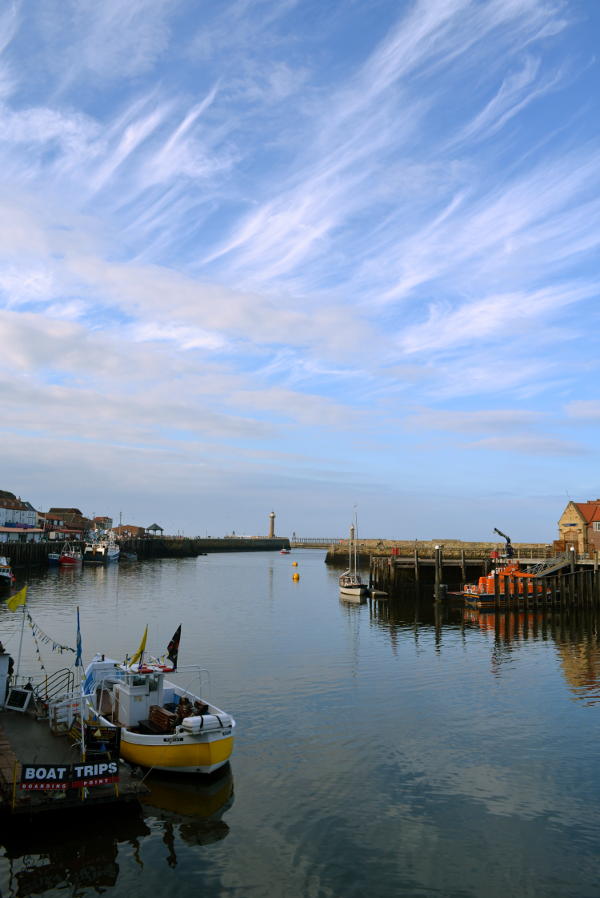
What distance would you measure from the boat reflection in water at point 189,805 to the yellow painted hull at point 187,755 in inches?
17.4

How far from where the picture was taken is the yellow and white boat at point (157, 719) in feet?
70.8

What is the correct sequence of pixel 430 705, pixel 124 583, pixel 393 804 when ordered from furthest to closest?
pixel 124 583, pixel 430 705, pixel 393 804

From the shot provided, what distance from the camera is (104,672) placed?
27.4 metres

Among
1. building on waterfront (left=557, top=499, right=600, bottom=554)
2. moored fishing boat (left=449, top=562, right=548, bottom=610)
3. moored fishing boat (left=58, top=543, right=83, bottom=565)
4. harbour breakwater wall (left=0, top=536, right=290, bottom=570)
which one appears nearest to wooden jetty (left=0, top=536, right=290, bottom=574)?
harbour breakwater wall (left=0, top=536, right=290, bottom=570)

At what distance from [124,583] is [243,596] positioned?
77.2ft

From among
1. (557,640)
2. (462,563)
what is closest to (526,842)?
(557,640)

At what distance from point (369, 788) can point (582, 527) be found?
2774 inches

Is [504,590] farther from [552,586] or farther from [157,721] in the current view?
[157,721]

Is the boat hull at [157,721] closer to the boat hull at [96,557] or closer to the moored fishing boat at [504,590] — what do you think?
the moored fishing boat at [504,590]

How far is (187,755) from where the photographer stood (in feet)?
70.8

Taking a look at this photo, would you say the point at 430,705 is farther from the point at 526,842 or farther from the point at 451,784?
the point at 526,842

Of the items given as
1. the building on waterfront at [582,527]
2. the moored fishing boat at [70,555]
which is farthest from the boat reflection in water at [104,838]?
the moored fishing boat at [70,555]

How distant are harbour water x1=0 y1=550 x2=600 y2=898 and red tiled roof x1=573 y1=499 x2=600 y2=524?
3880cm

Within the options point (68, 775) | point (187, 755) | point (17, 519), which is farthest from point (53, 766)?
point (17, 519)
